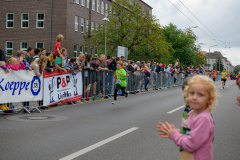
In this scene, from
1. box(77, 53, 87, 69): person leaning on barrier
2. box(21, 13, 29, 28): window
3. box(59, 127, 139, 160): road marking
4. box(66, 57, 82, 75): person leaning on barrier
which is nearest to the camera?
box(59, 127, 139, 160): road marking

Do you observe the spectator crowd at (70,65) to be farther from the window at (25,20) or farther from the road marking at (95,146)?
the window at (25,20)

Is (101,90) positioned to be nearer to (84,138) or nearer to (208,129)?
(84,138)

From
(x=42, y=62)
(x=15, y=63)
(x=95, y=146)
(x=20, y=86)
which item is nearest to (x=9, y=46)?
(x=42, y=62)

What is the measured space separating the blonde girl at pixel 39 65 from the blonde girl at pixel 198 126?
9.41 metres

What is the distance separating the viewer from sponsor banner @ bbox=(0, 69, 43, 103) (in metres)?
10.5

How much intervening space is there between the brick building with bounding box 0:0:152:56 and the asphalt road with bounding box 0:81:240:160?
37820mm

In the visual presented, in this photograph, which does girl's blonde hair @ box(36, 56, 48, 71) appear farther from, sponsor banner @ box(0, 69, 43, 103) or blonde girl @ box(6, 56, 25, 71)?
blonde girl @ box(6, 56, 25, 71)

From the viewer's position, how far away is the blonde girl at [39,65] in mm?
11633

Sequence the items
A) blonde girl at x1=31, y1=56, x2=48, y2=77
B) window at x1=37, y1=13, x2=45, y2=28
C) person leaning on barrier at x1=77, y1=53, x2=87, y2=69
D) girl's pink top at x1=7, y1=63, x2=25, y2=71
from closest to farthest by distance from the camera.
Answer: girl's pink top at x1=7, y1=63, x2=25, y2=71 → blonde girl at x1=31, y1=56, x2=48, y2=77 → person leaning on barrier at x1=77, y1=53, x2=87, y2=69 → window at x1=37, y1=13, x2=45, y2=28

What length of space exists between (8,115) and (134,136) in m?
4.89

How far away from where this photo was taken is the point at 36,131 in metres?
7.85

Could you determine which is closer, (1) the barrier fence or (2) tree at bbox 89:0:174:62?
(1) the barrier fence

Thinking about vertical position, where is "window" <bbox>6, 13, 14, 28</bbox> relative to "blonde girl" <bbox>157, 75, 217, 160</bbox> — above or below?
above

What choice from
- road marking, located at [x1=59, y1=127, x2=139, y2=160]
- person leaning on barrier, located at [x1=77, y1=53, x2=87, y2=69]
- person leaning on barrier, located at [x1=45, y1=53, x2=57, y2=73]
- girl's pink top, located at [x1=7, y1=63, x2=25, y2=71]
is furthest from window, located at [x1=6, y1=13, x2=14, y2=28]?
road marking, located at [x1=59, y1=127, x2=139, y2=160]
